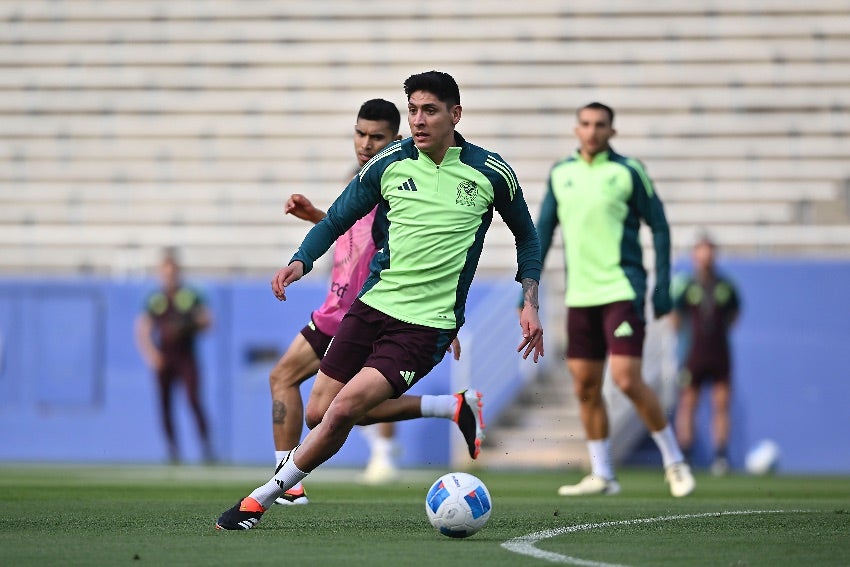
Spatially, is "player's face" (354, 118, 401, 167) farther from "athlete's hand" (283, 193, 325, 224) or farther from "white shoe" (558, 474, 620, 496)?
"white shoe" (558, 474, 620, 496)

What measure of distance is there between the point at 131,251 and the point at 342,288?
1114 centimetres

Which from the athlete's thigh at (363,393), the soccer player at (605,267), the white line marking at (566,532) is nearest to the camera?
the white line marking at (566,532)

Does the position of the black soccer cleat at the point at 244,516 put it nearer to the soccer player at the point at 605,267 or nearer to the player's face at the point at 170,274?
the soccer player at the point at 605,267

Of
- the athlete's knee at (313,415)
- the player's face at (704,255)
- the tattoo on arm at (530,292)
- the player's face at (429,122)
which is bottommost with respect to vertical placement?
the athlete's knee at (313,415)

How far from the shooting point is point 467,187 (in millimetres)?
7191

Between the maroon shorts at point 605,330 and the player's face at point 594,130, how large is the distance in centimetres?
104

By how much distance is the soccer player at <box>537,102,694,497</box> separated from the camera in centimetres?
1031

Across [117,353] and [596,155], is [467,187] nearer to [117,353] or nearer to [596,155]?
[596,155]

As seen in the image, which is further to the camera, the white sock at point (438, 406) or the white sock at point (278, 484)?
the white sock at point (438, 406)

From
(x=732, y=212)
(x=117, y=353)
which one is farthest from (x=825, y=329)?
(x=117, y=353)

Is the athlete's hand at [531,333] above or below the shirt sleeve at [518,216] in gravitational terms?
below

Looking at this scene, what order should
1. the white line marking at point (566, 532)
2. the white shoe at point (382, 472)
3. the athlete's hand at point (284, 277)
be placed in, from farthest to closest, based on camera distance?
the white shoe at point (382, 472) → the athlete's hand at point (284, 277) → the white line marking at point (566, 532)

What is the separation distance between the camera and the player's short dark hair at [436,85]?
7086mm

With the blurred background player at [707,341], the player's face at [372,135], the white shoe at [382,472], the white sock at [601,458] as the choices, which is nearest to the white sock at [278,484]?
the player's face at [372,135]
